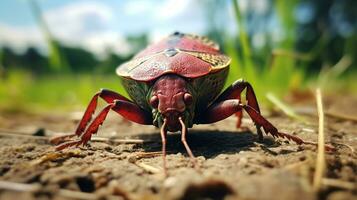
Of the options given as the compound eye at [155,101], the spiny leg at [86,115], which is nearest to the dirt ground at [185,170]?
the spiny leg at [86,115]

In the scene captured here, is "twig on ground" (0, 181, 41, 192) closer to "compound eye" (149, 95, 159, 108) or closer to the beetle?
the beetle

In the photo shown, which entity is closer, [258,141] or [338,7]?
[258,141]

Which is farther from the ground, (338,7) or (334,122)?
(338,7)

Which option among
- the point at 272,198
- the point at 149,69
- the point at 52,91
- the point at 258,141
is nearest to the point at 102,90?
the point at 149,69

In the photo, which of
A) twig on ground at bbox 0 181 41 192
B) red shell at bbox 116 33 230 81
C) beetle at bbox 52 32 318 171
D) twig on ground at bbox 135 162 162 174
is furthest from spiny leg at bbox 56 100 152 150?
twig on ground at bbox 0 181 41 192

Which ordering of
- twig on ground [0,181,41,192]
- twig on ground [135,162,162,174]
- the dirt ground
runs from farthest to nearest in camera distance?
twig on ground [135,162,162,174] → twig on ground [0,181,41,192] → the dirt ground

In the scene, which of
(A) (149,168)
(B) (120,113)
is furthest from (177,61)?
(A) (149,168)

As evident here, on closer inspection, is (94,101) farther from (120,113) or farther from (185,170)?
(185,170)

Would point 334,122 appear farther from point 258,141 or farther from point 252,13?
point 252,13
